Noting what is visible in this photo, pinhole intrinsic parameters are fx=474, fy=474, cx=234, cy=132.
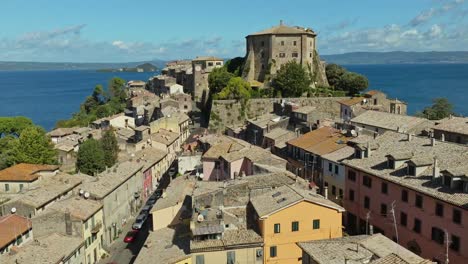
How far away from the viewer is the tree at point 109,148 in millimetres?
62219

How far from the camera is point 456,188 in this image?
29.0 metres

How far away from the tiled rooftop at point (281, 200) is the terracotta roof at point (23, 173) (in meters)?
33.6

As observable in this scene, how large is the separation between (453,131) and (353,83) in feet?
122

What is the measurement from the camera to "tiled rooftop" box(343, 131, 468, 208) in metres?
29.3

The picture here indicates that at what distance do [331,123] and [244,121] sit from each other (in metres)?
21.2

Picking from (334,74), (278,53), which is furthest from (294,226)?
(334,74)

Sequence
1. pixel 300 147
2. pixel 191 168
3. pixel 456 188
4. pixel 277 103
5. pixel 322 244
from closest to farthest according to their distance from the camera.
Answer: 1. pixel 322 244
2. pixel 456 188
3. pixel 300 147
4. pixel 191 168
5. pixel 277 103

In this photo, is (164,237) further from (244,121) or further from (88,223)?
(244,121)

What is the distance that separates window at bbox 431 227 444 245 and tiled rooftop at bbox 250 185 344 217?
19.1 feet

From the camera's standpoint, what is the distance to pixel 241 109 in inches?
3027

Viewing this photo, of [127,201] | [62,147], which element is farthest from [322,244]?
[62,147]

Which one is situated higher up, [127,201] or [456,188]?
[456,188]

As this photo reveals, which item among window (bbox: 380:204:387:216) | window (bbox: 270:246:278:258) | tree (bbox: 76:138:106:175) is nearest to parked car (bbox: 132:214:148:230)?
tree (bbox: 76:138:106:175)

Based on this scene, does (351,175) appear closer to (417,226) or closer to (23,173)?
(417,226)
